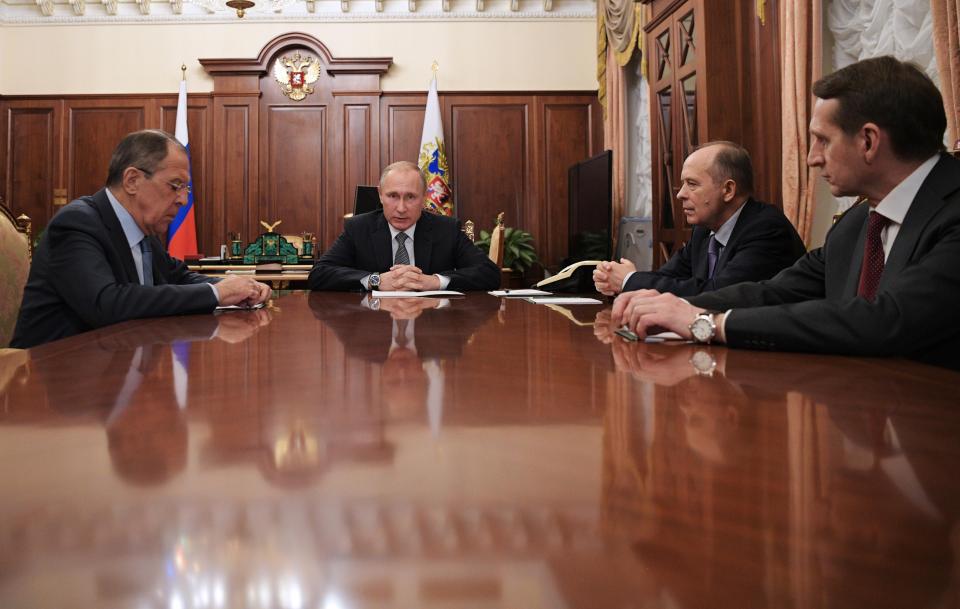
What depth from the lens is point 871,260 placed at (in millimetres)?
1710

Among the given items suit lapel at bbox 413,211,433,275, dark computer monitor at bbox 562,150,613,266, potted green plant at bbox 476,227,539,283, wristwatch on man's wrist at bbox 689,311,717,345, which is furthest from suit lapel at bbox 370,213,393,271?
potted green plant at bbox 476,227,539,283

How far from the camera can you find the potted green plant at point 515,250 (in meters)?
7.77

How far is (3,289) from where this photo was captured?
7.47ft

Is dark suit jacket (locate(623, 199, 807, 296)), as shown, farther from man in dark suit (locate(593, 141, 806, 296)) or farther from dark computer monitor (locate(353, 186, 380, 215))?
dark computer monitor (locate(353, 186, 380, 215))

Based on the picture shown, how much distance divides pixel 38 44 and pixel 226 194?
102 inches

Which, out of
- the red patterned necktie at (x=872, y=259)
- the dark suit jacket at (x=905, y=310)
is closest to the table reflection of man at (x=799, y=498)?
the dark suit jacket at (x=905, y=310)

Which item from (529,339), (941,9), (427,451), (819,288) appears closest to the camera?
(427,451)

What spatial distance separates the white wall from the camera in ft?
26.7

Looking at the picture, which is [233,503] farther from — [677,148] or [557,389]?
[677,148]

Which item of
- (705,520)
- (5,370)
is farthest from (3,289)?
(705,520)

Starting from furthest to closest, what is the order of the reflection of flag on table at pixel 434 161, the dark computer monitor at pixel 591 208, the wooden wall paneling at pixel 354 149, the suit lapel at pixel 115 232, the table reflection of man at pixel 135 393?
the wooden wall paneling at pixel 354 149 → the reflection of flag on table at pixel 434 161 → the dark computer monitor at pixel 591 208 → the suit lapel at pixel 115 232 → the table reflection of man at pixel 135 393

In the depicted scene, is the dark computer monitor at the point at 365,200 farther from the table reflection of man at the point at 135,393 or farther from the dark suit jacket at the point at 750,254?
the table reflection of man at the point at 135,393

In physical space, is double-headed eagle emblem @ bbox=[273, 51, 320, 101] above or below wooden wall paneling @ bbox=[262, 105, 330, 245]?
above

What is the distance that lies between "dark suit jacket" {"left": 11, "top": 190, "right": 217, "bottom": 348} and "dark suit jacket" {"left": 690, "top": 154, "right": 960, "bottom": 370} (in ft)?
5.17
